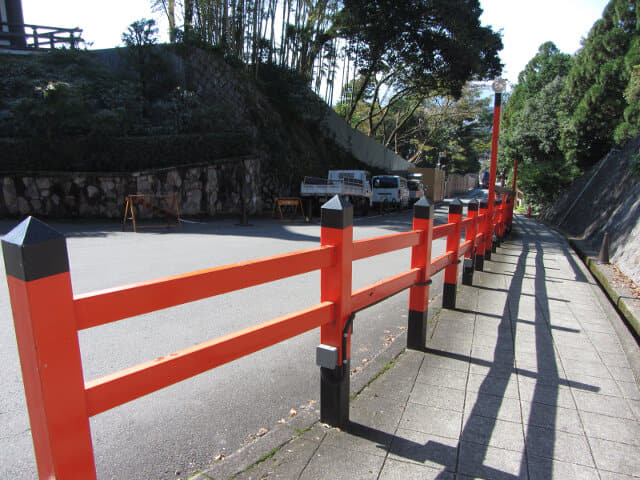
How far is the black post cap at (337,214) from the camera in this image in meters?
2.30

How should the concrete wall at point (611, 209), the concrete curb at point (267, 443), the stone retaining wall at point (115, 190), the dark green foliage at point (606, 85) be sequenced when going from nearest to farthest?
1. the concrete curb at point (267, 443)
2. the concrete wall at point (611, 209)
3. the stone retaining wall at point (115, 190)
4. the dark green foliage at point (606, 85)

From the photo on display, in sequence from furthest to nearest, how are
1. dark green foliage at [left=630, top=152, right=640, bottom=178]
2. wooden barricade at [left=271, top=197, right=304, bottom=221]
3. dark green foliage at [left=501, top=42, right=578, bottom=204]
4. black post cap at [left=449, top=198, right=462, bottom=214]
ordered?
1. dark green foliage at [left=501, top=42, right=578, bottom=204]
2. wooden barricade at [left=271, top=197, right=304, bottom=221]
3. dark green foliage at [left=630, top=152, right=640, bottom=178]
4. black post cap at [left=449, top=198, right=462, bottom=214]

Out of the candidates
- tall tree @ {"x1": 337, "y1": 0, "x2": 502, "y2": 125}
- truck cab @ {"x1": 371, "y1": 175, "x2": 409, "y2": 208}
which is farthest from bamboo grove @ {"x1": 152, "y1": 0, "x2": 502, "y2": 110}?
Answer: truck cab @ {"x1": 371, "y1": 175, "x2": 409, "y2": 208}

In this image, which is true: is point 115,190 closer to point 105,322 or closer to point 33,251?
→ point 105,322

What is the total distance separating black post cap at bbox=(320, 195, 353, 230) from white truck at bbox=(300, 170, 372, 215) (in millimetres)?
14294

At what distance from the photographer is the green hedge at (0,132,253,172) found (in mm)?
14578

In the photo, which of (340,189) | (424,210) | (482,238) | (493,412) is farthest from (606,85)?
(493,412)

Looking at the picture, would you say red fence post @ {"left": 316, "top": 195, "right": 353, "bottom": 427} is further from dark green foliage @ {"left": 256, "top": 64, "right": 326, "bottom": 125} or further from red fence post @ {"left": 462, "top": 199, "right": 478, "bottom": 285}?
dark green foliage @ {"left": 256, "top": 64, "right": 326, "bottom": 125}

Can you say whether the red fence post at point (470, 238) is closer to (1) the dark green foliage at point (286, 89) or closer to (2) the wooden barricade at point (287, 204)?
(2) the wooden barricade at point (287, 204)

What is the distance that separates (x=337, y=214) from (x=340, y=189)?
16482 mm

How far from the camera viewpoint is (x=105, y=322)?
1407 millimetres

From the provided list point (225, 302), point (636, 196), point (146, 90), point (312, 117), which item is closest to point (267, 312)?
point (225, 302)

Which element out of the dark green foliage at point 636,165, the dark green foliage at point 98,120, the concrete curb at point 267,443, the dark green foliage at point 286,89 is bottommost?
the concrete curb at point 267,443

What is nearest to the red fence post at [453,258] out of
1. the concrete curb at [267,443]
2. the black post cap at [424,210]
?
the black post cap at [424,210]
